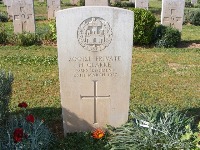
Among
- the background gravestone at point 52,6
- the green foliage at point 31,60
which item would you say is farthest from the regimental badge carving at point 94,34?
the background gravestone at point 52,6

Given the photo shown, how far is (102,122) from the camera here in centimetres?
449

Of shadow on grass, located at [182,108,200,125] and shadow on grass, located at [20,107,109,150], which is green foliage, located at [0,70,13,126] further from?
shadow on grass, located at [182,108,200,125]

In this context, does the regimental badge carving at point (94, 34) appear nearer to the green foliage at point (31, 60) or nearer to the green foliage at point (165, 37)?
the green foliage at point (31, 60)

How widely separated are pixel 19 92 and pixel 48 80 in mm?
877

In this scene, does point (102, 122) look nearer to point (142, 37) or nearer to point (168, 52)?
point (168, 52)

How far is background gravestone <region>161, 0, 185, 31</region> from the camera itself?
10.8 metres

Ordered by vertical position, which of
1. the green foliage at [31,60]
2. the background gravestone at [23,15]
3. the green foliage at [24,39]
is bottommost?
the green foliage at [31,60]

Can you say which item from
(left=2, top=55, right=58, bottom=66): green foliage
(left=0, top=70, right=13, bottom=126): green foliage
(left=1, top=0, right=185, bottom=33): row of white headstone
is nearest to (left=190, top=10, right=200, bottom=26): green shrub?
(left=1, top=0, right=185, bottom=33): row of white headstone

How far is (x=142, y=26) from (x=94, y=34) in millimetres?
6292

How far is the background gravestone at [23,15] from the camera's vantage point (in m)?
11.1

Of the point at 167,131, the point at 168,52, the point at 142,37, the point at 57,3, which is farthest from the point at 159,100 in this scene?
the point at 57,3

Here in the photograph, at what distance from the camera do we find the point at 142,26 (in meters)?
9.97

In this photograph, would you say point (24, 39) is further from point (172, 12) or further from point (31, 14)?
point (172, 12)

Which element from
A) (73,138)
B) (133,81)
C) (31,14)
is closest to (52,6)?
(31,14)
